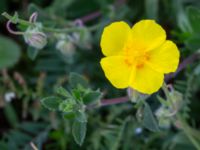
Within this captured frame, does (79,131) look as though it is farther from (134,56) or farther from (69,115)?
(134,56)

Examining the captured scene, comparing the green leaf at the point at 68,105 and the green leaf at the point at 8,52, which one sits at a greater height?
the green leaf at the point at 68,105

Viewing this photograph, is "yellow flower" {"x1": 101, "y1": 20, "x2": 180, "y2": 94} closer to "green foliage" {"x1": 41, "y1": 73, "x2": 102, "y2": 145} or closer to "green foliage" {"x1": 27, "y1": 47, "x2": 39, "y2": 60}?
"green foliage" {"x1": 41, "y1": 73, "x2": 102, "y2": 145}

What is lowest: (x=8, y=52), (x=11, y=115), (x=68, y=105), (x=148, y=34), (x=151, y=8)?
(x=11, y=115)

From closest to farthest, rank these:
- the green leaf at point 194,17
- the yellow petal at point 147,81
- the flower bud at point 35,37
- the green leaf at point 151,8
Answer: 1. the yellow petal at point 147,81
2. the flower bud at point 35,37
3. the green leaf at point 194,17
4. the green leaf at point 151,8

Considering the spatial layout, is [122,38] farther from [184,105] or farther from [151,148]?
[151,148]

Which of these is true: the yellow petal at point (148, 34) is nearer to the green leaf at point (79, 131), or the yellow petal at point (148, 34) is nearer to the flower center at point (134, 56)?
the flower center at point (134, 56)

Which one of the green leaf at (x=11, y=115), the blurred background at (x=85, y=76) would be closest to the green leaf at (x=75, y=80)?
the blurred background at (x=85, y=76)

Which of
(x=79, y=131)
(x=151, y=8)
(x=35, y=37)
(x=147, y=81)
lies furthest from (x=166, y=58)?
(x=151, y=8)
